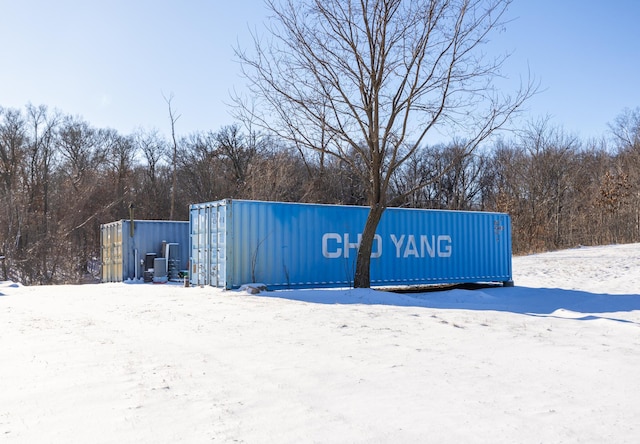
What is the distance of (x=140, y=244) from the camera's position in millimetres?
18844

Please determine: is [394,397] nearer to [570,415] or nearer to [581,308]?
[570,415]

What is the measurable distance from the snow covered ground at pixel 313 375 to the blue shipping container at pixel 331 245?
3209 mm

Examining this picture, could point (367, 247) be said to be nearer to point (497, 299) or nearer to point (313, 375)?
point (497, 299)

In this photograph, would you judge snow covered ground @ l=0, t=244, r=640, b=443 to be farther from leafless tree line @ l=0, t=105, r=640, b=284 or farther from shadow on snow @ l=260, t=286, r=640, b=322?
leafless tree line @ l=0, t=105, r=640, b=284

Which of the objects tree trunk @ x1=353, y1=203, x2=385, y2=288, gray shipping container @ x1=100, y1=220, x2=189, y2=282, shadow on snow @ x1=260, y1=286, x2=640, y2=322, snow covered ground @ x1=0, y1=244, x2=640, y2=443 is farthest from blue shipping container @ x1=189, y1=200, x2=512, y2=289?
gray shipping container @ x1=100, y1=220, x2=189, y2=282

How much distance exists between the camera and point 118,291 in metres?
13.5

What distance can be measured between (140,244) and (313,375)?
15.1 meters

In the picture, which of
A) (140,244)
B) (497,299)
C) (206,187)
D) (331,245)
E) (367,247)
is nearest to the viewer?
(367,247)

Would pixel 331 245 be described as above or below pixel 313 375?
above

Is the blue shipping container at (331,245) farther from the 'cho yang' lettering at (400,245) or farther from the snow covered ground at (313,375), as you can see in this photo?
the snow covered ground at (313,375)

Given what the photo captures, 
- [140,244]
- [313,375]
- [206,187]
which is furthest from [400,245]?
[206,187]

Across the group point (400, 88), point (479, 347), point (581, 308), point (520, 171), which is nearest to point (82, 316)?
point (479, 347)

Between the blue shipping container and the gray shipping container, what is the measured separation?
16.1 ft

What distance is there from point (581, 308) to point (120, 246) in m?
14.2
